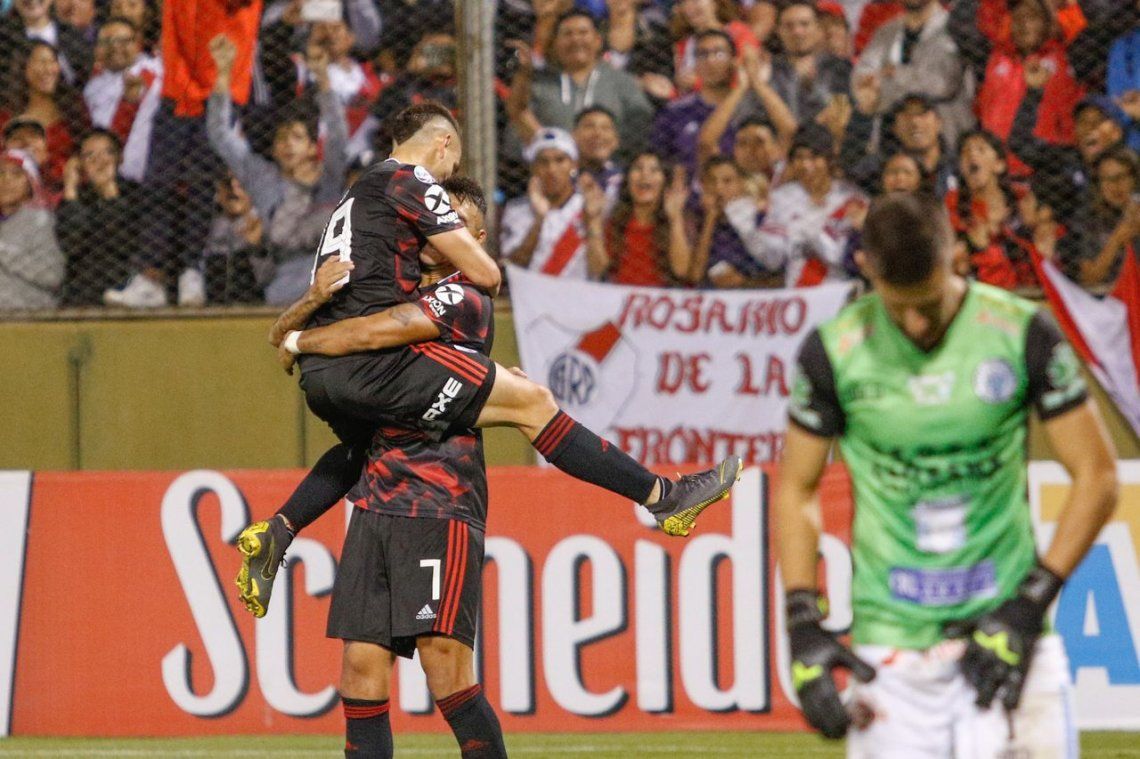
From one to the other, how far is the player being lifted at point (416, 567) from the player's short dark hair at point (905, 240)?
232cm

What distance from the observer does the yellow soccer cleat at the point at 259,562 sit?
19.1ft

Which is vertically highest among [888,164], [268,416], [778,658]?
[888,164]

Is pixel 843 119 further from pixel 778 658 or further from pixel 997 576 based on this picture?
pixel 997 576

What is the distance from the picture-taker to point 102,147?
10.8 metres

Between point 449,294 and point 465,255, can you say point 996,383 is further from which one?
point 449,294

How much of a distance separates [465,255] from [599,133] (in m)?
4.97

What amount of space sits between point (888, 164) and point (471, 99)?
2455 mm

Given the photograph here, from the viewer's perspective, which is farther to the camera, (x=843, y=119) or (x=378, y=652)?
(x=843, y=119)

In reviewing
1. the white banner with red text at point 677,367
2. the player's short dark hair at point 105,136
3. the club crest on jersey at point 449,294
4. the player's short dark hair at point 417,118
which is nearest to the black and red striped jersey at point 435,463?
the club crest on jersey at point 449,294

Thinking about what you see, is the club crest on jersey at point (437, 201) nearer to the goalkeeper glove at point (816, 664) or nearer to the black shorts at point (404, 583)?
the black shorts at point (404, 583)

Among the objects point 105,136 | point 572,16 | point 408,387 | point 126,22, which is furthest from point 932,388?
point 126,22

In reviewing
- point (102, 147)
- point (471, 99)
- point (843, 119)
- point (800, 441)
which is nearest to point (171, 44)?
point (102, 147)

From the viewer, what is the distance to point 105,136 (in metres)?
10.8

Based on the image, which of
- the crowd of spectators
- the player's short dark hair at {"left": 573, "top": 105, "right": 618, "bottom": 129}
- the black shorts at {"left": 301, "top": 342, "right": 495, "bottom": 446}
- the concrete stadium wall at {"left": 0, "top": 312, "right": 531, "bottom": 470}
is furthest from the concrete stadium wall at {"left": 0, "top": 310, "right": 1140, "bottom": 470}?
the black shorts at {"left": 301, "top": 342, "right": 495, "bottom": 446}
